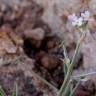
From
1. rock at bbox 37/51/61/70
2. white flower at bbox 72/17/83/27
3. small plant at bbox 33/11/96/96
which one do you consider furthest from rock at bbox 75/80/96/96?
white flower at bbox 72/17/83/27

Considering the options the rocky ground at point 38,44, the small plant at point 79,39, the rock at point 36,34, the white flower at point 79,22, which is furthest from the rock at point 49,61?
the white flower at point 79,22

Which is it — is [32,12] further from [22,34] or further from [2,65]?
[2,65]

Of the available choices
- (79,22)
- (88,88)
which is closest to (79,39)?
(79,22)

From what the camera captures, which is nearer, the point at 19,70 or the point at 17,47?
the point at 19,70

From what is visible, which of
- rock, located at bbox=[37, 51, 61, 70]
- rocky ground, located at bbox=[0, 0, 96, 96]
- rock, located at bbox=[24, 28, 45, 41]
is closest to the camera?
rocky ground, located at bbox=[0, 0, 96, 96]

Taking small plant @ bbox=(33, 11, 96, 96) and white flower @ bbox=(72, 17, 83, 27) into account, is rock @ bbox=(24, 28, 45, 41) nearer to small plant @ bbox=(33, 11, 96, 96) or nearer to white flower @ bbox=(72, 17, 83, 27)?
small plant @ bbox=(33, 11, 96, 96)

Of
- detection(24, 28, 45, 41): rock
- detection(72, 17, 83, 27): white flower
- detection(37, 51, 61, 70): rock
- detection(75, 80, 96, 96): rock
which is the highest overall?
detection(72, 17, 83, 27): white flower

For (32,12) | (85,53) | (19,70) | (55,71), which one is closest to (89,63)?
(85,53)

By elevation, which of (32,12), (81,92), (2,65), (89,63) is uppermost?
(32,12)
